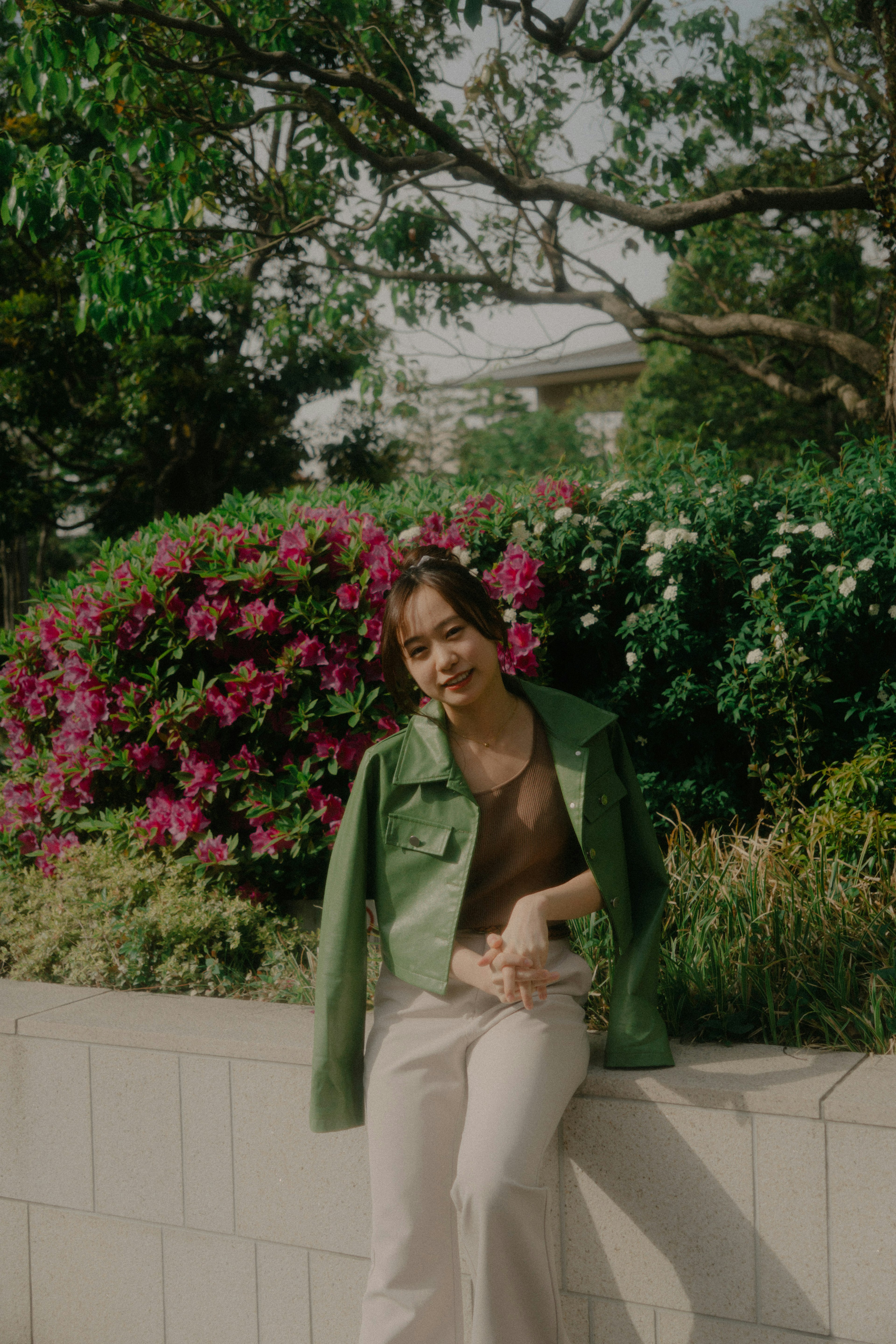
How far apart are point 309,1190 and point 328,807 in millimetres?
1482

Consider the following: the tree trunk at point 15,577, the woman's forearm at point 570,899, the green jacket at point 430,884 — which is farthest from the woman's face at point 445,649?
the tree trunk at point 15,577

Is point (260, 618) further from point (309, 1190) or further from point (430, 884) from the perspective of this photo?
point (309, 1190)

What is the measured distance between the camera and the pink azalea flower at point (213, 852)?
397 centimetres

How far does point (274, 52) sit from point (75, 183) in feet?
3.59

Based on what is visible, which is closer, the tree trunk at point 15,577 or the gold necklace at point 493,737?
the gold necklace at point 493,737

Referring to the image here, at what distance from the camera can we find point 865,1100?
220 cm

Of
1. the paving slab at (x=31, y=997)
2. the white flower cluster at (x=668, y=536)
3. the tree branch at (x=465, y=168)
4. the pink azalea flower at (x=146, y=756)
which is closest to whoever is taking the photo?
the paving slab at (x=31, y=997)

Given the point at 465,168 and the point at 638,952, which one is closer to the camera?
the point at 638,952

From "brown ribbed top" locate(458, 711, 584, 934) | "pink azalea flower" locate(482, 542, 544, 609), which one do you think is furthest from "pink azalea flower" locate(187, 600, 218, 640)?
"brown ribbed top" locate(458, 711, 584, 934)

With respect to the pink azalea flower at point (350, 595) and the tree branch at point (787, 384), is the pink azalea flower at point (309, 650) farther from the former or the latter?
the tree branch at point (787, 384)

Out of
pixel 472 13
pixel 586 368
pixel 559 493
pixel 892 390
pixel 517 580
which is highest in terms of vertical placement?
pixel 586 368

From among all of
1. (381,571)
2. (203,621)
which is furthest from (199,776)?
(381,571)

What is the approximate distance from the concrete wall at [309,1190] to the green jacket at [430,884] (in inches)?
8.9

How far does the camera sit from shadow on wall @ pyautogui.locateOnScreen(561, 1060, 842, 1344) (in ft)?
7.30
